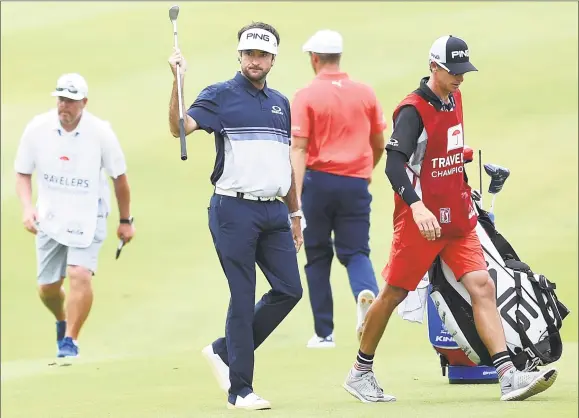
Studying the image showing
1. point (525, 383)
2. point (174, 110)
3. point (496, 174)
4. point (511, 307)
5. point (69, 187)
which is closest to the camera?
point (174, 110)

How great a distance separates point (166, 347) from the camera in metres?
12.8

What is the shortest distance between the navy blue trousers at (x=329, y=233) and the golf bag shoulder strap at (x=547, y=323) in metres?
2.80

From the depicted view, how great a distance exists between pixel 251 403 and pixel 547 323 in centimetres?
173

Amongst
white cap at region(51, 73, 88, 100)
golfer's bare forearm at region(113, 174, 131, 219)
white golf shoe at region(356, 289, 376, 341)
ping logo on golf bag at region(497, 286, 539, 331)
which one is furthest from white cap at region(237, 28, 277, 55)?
golfer's bare forearm at region(113, 174, 131, 219)

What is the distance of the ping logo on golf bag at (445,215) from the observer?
7.91 metres

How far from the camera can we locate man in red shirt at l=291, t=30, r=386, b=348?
36.7 feet

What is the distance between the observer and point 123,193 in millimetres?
A: 11734

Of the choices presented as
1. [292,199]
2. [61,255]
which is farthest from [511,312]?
[61,255]

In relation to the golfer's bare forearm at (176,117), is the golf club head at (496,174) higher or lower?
lower

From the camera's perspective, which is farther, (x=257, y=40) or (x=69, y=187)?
(x=69, y=187)

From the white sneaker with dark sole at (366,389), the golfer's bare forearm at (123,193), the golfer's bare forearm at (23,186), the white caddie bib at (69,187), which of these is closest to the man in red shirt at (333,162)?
the golfer's bare forearm at (123,193)

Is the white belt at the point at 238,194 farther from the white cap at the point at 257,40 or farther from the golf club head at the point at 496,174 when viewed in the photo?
the golf club head at the point at 496,174

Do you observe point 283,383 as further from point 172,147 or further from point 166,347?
point 172,147

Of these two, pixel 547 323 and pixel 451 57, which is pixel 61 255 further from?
pixel 451 57
